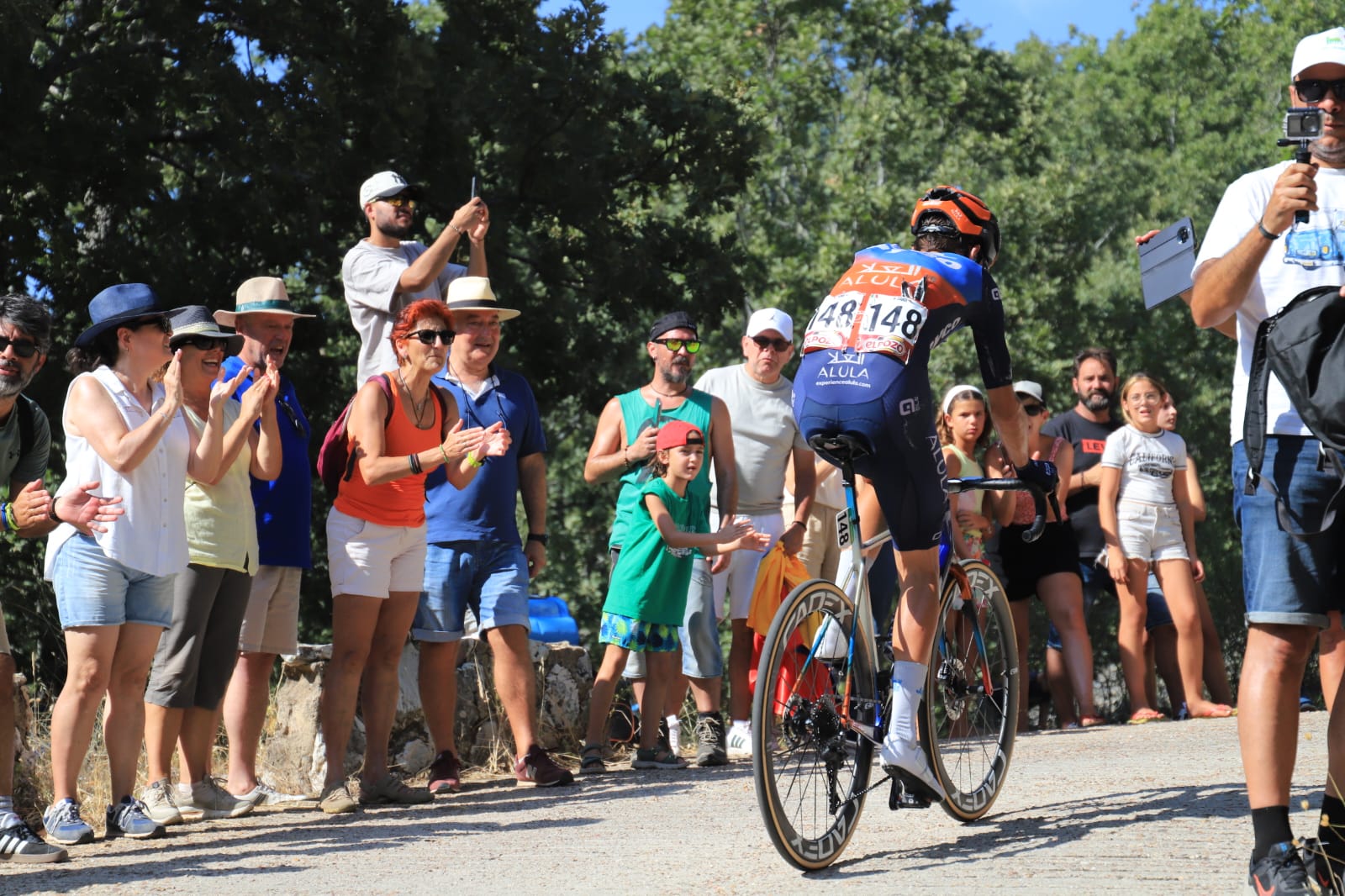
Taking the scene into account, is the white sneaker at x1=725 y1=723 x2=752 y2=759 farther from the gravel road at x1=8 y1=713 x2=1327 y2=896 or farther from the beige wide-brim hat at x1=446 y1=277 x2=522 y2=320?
the beige wide-brim hat at x1=446 y1=277 x2=522 y2=320

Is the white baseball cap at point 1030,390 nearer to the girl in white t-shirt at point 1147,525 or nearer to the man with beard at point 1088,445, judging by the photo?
the man with beard at point 1088,445

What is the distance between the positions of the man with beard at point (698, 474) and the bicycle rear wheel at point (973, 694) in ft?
8.48

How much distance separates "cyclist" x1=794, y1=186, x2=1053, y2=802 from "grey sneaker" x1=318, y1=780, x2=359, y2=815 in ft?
8.97

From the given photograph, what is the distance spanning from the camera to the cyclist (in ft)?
17.1

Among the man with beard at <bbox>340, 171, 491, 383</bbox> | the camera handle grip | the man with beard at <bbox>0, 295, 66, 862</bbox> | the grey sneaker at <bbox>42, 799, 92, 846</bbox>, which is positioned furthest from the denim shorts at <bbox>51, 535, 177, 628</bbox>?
the camera handle grip

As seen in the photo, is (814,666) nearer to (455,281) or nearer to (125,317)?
(125,317)

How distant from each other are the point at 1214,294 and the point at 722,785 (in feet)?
12.5

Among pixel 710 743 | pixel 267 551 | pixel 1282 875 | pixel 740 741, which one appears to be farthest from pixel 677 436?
pixel 1282 875

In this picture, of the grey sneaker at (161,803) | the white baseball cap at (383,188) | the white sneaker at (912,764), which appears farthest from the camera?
the white baseball cap at (383,188)

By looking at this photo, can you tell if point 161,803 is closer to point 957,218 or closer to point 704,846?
point 704,846

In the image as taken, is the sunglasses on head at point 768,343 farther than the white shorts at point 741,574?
Yes

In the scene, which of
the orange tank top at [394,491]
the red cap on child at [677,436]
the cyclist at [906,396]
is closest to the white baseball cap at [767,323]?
the red cap on child at [677,436]

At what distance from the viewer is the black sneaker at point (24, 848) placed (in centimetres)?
575

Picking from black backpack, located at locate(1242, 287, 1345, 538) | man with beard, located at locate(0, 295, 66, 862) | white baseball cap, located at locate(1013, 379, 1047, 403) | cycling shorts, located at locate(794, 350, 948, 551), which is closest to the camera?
black backpack, located at locate(1242, 287, 1345, 538)
